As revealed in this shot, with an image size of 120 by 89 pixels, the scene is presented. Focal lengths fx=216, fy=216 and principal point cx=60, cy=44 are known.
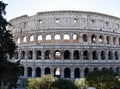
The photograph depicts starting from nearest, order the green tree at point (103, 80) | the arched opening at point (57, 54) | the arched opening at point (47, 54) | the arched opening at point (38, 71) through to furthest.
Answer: the green tree at point (103, 80) < the arched opening at point (38, 71) < the arched opening at point (57, 54) < the arched opening at point (47, 54)

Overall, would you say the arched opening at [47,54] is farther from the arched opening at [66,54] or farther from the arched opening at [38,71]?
the arched opening at [66,54]

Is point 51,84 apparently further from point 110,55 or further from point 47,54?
point 110,55

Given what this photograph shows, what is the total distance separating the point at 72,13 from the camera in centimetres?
3197

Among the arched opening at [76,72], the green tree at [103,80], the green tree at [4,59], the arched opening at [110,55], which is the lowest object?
the arched opening at [76,72]

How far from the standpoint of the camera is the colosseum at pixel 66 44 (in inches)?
1228

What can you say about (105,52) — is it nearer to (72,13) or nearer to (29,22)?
(72,13)

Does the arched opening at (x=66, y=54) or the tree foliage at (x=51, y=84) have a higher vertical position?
the arched opening at (x=66, y=54)

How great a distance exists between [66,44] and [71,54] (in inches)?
63.6

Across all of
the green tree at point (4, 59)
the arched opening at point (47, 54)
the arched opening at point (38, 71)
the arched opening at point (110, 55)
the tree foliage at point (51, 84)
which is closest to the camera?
the green tree at point (4, 59)

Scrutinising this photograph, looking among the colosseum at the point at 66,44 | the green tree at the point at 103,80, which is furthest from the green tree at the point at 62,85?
the colosseum at the point at 66,44

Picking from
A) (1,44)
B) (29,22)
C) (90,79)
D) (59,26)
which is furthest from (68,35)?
(1,44)

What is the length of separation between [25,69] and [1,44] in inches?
680

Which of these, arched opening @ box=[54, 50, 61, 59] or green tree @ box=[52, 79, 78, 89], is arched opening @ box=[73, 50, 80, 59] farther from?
green tree @ box=[52, 79, 78, 89]

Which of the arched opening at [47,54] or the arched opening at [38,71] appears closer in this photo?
the arched opening at [38,71]
